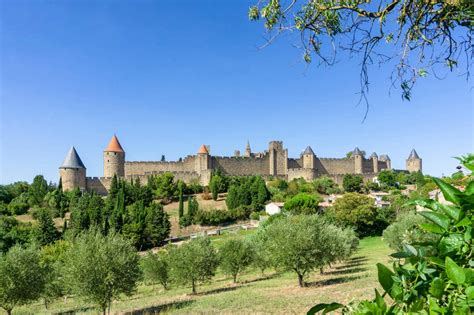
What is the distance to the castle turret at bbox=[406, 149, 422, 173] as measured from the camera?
8000 cm

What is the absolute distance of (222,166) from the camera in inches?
2726

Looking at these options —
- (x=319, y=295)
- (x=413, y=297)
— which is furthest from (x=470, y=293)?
(x=319, y=295)

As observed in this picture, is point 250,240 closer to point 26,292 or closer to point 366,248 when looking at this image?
point 366,248

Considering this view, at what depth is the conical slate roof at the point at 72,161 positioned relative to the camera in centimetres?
6109

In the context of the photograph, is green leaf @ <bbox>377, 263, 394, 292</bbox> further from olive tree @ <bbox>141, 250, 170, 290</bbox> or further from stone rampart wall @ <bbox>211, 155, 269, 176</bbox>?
stone rampart wall @ <bbox>211, 155, 269, 176</bbox>

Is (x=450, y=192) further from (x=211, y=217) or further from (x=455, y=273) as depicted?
(x=211, y=217)

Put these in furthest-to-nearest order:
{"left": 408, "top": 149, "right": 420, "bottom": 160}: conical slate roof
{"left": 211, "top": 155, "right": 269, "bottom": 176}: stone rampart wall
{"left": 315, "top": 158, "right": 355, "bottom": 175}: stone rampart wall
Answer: {"left": 408, "top": 149, "right": 420, "bottom": 160}: conical slate roof
{"left": 315, "top": 158, "right": 355, "bottom": 175}: stone rampart wall
{"left": 211, "top": 155, "right": 269, "bottom": 176}: stone rampart wall

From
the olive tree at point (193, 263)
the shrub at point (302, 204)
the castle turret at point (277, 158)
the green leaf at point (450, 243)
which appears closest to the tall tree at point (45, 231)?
the olive tree at point (193, 263)

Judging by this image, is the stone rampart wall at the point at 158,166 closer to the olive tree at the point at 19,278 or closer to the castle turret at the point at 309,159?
the castle turret at the point at 309,159

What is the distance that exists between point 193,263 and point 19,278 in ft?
27.5

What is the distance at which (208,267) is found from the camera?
930 inches

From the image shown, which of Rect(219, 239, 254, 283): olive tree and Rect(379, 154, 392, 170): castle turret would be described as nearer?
Rect(219, 239, 254, 283): olive tree

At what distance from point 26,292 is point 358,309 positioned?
20.8 meters

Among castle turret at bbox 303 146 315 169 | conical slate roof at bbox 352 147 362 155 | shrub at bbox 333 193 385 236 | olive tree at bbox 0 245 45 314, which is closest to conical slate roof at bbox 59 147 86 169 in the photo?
castle turret at bbox 303 146 315 169
